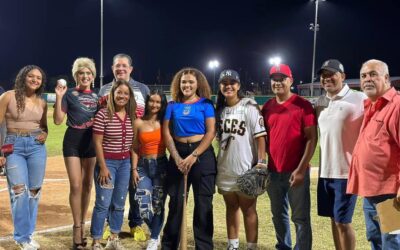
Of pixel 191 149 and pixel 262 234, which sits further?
pixel 262 234

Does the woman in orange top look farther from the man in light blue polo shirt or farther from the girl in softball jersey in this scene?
the man in light blue polo shirt

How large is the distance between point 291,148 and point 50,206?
167 inches

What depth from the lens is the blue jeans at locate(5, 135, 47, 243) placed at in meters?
4.68

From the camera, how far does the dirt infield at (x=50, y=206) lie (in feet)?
19.5

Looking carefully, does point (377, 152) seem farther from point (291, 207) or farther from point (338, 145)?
point (291, 207)

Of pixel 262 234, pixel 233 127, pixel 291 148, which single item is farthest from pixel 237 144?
pixel 262 234

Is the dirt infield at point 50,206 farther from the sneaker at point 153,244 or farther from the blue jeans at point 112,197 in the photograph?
the sneaker at point 153,244

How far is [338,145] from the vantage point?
13.6 feet

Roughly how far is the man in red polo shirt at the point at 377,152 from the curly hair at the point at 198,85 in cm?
157

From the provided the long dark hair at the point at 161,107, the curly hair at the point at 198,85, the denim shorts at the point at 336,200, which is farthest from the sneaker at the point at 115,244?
the denim shorts at the point at 336,200

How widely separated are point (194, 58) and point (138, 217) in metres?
82.6

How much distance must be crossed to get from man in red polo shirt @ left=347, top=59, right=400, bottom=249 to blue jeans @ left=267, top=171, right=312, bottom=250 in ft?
2.25

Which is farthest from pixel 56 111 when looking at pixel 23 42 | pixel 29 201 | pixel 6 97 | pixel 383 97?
pixel 23 42

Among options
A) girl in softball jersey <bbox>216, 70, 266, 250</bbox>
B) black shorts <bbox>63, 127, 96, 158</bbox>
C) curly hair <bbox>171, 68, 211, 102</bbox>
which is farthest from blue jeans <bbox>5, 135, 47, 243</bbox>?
girl in softball jersey <bbox>216, 70, 266, 250</bbox>
